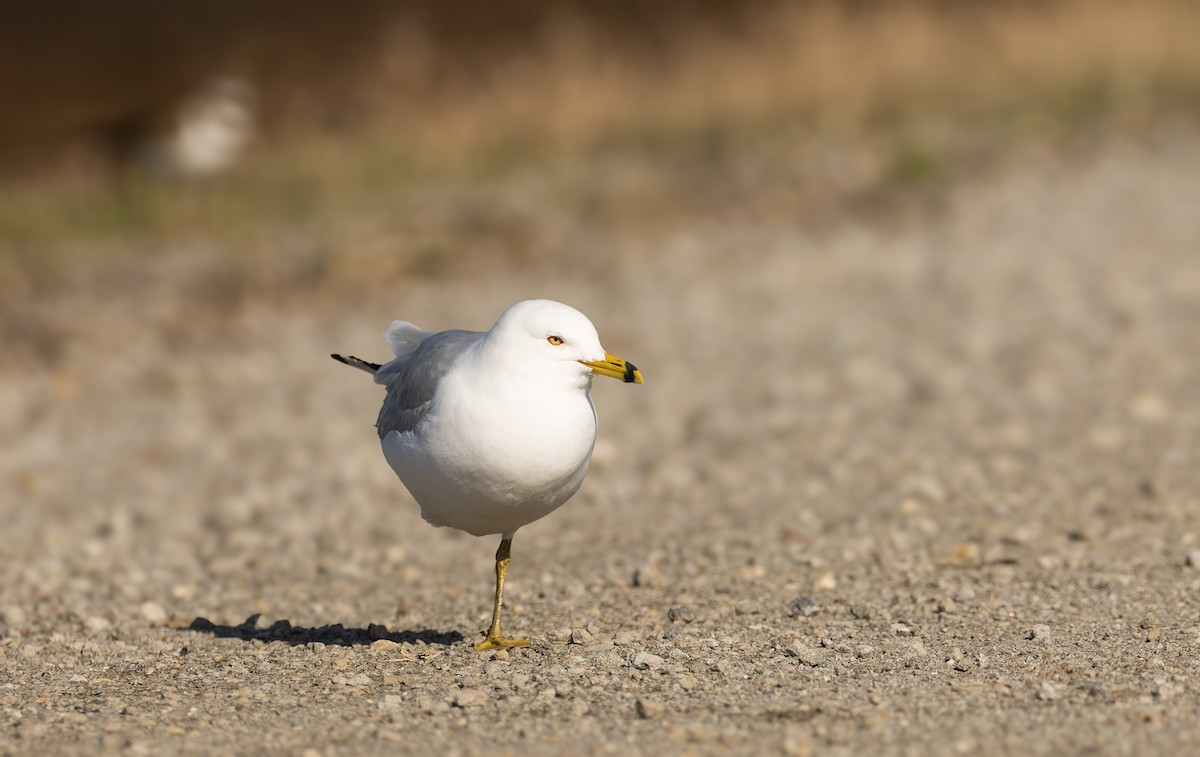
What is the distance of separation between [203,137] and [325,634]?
35.3ft

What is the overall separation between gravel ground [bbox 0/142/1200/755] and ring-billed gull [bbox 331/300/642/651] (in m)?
0.56

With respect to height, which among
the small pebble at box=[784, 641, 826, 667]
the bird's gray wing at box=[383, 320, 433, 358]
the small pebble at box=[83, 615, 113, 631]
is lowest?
the small pebble at box=[83, 615, 113, 631]

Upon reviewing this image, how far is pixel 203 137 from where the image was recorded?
1515 centimetres

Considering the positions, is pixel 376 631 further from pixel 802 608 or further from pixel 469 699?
pixel 802 608

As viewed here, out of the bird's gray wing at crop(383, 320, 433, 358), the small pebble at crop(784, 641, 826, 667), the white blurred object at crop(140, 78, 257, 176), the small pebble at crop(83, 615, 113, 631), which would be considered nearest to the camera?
the small pebble at crop(784, 641, 826, 667)

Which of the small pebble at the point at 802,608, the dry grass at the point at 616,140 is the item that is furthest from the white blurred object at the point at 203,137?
the small pebble at the point at 802,608

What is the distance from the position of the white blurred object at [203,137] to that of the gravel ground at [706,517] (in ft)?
13.9

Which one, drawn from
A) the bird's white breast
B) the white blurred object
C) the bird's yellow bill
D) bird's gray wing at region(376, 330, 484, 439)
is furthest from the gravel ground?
the white blurred object

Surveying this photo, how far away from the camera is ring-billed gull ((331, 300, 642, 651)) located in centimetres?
446

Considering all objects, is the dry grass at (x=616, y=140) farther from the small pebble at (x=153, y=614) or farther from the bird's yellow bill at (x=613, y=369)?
the bird's yellow bill at (x=613, y=369)

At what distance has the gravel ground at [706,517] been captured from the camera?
169 inches

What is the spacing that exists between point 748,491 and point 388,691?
3371 mm

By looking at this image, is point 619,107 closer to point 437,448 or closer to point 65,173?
point 65,173

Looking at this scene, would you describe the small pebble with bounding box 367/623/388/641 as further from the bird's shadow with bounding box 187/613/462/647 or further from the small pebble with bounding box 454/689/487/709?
the small pebble with bounding box 454/689/487/709
